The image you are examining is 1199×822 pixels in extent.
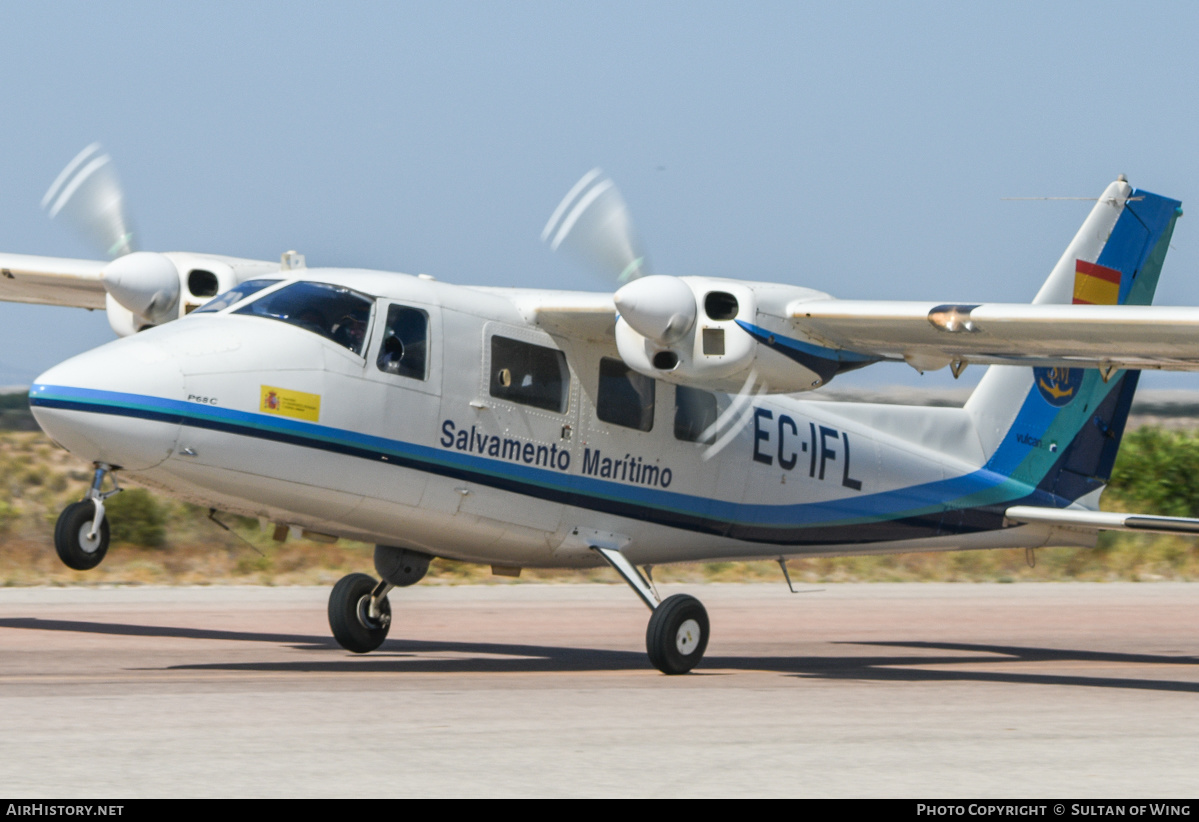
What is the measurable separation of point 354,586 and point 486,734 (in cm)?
591

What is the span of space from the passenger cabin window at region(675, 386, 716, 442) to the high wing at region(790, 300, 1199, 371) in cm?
155

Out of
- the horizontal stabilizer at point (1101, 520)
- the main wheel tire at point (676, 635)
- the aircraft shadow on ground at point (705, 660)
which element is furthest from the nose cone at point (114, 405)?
the horizontal stabilizer at point (1101, 520)

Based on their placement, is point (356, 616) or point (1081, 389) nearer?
point (356, 616)

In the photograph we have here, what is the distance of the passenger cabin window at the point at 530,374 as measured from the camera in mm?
12836

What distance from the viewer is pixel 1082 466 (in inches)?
691

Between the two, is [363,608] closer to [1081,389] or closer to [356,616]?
[356,616]

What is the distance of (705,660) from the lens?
15000mm

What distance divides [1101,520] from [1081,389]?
8.50 feet

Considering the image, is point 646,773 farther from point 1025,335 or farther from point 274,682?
point 1025,335

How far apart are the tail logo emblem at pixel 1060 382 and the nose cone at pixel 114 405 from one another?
1058 centimetres

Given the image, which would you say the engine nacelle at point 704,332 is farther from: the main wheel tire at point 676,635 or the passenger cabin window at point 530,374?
the main wheel tire at point 676,635

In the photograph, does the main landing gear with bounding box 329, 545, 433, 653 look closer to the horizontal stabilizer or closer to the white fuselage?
the white fuselage

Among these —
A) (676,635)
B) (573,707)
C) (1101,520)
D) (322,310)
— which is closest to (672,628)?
(676,635)

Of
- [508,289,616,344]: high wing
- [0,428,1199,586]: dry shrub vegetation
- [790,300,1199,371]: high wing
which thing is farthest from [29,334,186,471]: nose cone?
[0,428,1199,586]: dry shrub vegetation
